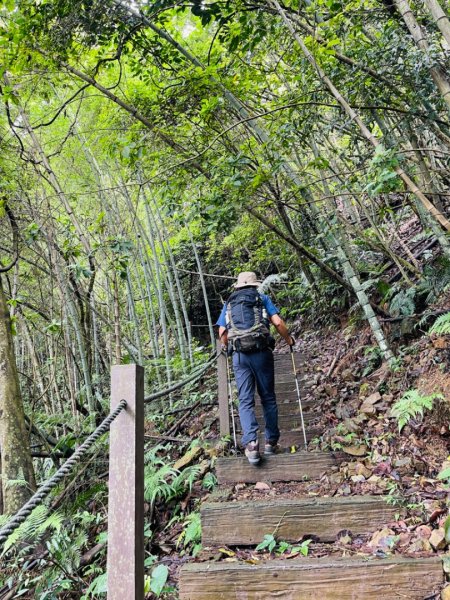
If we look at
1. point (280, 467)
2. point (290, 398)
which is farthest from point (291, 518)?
point (290, 398)

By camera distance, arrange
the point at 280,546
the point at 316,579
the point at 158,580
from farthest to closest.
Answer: the point at 280,546
the point at 158,580
the point at 316,579

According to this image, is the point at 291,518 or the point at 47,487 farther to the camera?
the point at 291,518

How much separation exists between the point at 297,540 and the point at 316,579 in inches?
19.2

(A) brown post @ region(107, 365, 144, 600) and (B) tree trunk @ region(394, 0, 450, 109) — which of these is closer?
(A) brown post @ region(107, 365, 144, 600)

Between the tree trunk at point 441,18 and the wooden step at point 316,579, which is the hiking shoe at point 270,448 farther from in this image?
the tree trunk at point 441,18

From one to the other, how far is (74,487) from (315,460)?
250 cm

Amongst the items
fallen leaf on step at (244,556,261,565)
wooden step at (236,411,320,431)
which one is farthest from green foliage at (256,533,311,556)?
wooden step at (236,411,320,431)

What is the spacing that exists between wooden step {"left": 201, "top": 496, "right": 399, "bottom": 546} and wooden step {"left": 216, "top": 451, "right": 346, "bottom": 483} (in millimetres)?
541

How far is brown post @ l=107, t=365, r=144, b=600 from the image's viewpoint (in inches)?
60.4

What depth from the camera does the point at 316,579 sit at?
2.27 meters

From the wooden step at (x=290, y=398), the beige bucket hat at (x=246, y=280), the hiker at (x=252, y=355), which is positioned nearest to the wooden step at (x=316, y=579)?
the hiker at (x=252, y=355)

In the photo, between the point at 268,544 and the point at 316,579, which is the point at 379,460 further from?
the point at 316,579

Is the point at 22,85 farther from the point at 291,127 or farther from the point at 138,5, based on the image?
the point at 291,127

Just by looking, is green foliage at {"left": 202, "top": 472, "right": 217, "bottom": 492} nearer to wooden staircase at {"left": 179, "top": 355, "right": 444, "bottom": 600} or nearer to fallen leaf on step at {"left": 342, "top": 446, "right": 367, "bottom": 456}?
wooden staircase at {"left": 179, "top": 355, "right": 444, "bottom": 600}
